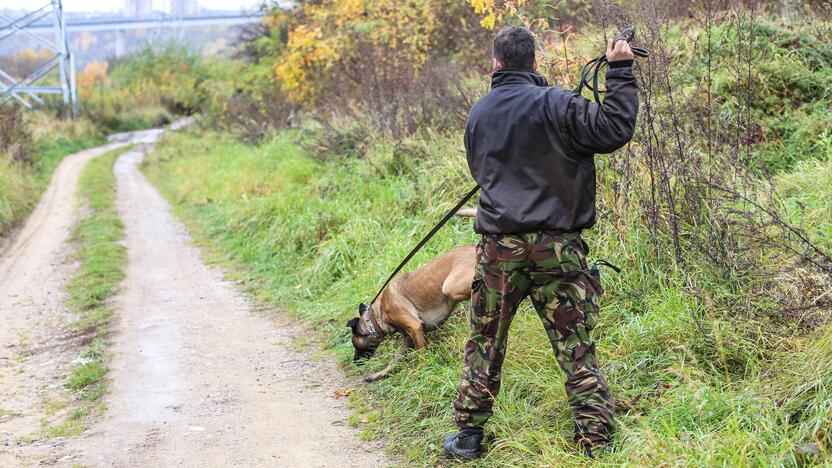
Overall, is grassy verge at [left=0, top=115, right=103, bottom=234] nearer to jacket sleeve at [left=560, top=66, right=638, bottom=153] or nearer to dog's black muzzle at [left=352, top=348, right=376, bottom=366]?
dog's black muzzle at [left=352, top=348, right=376, bottom=366]

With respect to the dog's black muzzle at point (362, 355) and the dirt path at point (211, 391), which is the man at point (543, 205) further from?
the dog's black muzzle at point (362, 355)

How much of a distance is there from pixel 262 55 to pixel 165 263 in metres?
15.3

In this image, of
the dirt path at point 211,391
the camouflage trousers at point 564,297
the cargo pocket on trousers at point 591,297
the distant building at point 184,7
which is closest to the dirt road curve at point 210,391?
the dirt path at point 211,391

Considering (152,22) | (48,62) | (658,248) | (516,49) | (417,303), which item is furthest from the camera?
(152,22)

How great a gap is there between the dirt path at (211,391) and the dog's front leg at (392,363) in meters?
0.34

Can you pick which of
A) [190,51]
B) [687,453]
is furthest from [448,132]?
[190,51]

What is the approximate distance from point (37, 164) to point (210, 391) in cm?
1872

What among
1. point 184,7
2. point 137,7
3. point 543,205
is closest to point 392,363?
point 543,205

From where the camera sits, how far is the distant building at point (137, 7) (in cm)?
5459

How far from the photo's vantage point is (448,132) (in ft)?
32.5

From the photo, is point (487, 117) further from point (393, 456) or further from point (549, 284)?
point (393, 456)

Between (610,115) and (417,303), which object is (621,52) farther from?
(417,303)

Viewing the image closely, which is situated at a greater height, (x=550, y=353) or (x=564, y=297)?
(x=564, y=297)

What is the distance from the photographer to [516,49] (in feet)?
12.9
